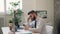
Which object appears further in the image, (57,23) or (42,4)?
(42,4)

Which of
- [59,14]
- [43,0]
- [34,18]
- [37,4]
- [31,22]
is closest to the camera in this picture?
[59,14]

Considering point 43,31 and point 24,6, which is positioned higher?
point 24,6

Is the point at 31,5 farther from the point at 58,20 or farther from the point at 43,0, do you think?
the point at 58,20

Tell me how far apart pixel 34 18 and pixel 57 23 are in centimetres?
198

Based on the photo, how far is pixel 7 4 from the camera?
3.72 m

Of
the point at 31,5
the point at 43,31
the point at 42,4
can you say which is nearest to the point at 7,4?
the point at 31,5

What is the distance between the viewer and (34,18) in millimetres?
2250

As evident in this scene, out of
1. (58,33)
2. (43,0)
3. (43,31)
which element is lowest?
(43,31)

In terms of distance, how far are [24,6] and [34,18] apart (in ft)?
4.78

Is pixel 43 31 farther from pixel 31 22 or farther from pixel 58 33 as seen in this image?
pixel 58 33

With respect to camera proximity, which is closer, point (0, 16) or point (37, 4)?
point (37, 4)

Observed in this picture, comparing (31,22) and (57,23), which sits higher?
(57,23)

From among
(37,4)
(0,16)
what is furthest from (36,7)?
(0,16)

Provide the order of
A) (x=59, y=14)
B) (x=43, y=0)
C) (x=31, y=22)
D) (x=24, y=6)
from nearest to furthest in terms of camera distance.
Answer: (x=59, y=14) → (x=31, y=22) → (x=43, y=0) → (x=24, y=6)
